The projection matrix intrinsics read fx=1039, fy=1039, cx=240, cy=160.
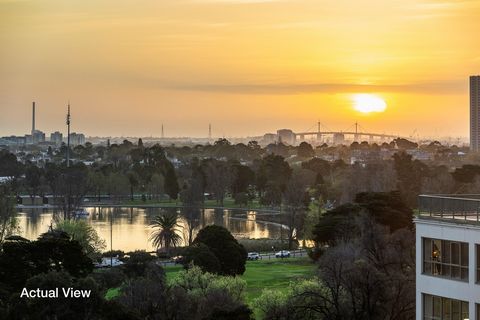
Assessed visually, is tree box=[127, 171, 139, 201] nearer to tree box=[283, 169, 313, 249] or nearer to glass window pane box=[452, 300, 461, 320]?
tree box=[283, 169, 313, 249]

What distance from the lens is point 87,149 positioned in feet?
530

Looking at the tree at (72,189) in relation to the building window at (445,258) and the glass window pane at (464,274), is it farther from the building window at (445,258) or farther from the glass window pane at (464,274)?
the glass window pane at (464,274)

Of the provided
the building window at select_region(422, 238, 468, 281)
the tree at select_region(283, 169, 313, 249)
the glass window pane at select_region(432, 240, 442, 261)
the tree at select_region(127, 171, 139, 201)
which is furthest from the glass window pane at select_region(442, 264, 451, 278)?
the tree at select_region(127, 171, 139, 201)

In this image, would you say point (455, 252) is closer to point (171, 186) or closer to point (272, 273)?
point (272, 273)

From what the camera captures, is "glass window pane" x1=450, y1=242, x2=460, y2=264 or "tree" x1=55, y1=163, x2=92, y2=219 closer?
"glass window pane" x1=450, y1=242, x2=460, y2=264

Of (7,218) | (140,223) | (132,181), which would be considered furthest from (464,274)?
(132,181)

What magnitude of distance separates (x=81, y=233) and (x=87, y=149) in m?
123

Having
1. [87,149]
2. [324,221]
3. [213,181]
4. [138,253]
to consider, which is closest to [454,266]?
[138,253]

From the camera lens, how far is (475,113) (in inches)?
7436

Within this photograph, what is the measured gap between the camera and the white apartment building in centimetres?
1180

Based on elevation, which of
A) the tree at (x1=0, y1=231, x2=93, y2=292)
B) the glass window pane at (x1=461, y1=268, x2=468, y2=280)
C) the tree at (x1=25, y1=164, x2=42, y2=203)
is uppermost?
the tree at (x1=25, y1=164, x2=42, y2=203)

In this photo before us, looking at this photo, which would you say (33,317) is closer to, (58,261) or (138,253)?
(58,261)

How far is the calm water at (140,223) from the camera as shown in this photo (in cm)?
5428

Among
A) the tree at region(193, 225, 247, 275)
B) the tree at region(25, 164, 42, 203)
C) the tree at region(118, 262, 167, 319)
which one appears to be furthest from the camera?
the tree at region(25, 164, 42, 203)
